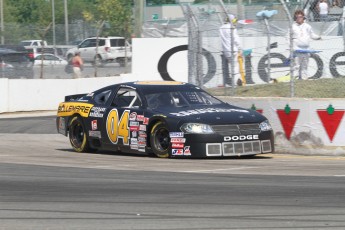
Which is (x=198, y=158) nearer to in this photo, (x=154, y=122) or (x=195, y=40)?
(x=154, y=122)

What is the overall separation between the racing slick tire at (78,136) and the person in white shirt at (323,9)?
526cm

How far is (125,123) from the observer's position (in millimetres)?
16078

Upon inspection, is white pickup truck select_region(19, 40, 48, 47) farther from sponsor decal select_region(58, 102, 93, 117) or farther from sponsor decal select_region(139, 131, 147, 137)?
sponsor decal select_region(139, 131, 147, 137)

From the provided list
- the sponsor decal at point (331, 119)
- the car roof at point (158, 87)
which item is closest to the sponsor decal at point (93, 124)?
the car roof at point (158, 87)

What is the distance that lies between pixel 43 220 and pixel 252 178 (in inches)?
156

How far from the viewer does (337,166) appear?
555 inches

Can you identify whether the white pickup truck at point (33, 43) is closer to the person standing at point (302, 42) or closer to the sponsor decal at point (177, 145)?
the person standing at point (302, 42)

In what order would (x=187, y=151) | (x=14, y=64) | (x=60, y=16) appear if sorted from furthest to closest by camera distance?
(x=60, y=16) → (x=14, y=64) → (x=187, y=151)

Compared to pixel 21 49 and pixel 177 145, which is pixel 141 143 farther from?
pixel 21 49

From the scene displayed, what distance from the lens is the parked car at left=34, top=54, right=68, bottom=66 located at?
1187 inches

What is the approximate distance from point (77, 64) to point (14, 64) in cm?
Result: 270

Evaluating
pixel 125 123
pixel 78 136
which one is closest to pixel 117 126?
pixel 125 123

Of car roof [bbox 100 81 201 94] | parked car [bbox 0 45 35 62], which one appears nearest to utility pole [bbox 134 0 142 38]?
parked car [bbox 0 45 35 62]

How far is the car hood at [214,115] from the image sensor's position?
15180 mm
